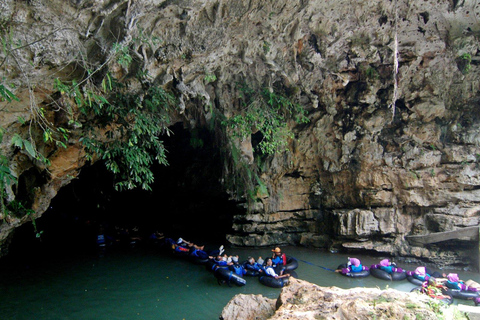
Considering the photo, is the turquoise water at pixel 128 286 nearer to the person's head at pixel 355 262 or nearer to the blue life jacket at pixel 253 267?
the blue life jacket at pixel 253 267

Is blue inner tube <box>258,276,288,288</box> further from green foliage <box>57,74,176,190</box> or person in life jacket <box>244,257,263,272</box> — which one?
green foliage <box>57,74,176,190</box>

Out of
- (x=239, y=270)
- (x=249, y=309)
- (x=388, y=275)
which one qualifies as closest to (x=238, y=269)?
(x=239, y=270)

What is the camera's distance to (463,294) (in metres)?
6.82

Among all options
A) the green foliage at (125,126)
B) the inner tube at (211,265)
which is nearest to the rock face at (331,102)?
the green foliage at (125,126)

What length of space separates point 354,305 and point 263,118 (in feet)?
18.9

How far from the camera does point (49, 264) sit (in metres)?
8.92

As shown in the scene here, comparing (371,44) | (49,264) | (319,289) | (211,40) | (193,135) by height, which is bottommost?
(49,264)

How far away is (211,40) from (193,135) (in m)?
3.79

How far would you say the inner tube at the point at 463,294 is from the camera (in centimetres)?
672

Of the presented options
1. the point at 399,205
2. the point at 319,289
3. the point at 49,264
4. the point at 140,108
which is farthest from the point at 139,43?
the point at 399,205

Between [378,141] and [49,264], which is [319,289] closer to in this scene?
[378,141]

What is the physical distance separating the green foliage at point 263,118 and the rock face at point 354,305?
4894mm

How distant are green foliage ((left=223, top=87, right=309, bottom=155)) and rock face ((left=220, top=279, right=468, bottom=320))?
4894 millimetres

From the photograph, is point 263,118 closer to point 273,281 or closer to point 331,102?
point 331,102
